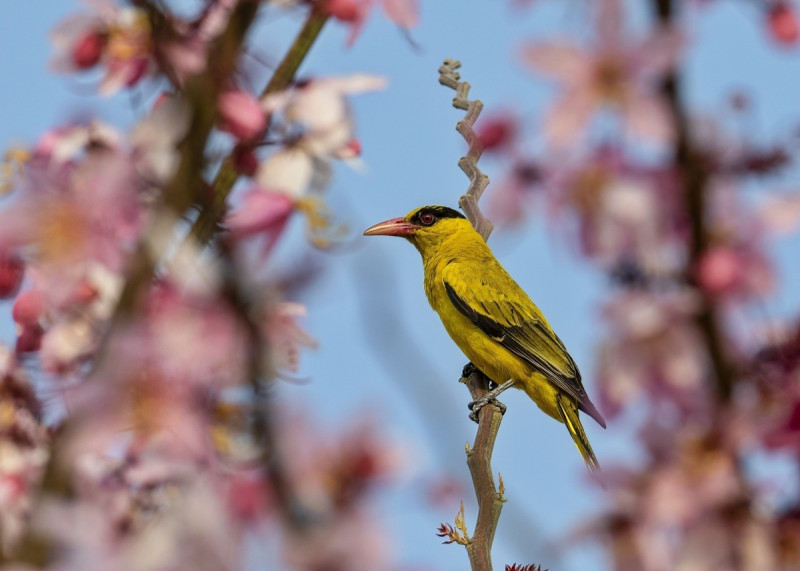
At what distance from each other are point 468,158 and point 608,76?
417 cm

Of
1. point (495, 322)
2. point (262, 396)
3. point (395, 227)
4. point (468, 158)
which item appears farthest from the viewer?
point (395, 227)

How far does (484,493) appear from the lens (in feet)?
12.6

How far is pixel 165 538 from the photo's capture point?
40.9 inches

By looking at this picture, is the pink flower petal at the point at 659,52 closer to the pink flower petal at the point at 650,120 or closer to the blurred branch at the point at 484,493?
the pink flower petal at the point at 650,120

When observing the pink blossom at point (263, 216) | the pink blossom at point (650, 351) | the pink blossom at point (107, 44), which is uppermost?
the pink blossom at point (107, 44)

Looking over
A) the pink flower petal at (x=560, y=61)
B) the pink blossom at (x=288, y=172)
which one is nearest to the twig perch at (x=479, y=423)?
the pink blossom at (x=288, y=172)

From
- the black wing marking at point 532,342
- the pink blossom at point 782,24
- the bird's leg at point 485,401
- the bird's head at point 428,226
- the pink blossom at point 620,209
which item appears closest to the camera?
the pink blossom at point 620,209

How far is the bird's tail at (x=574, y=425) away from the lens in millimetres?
6388

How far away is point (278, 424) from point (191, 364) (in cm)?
16

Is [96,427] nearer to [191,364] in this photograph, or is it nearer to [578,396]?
[191,364]

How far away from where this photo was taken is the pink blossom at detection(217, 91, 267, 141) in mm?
1241

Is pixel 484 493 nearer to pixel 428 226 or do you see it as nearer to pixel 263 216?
pixel 263 216

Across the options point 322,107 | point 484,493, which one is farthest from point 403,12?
point 484,493

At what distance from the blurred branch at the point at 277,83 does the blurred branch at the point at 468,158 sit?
9.45 ft
